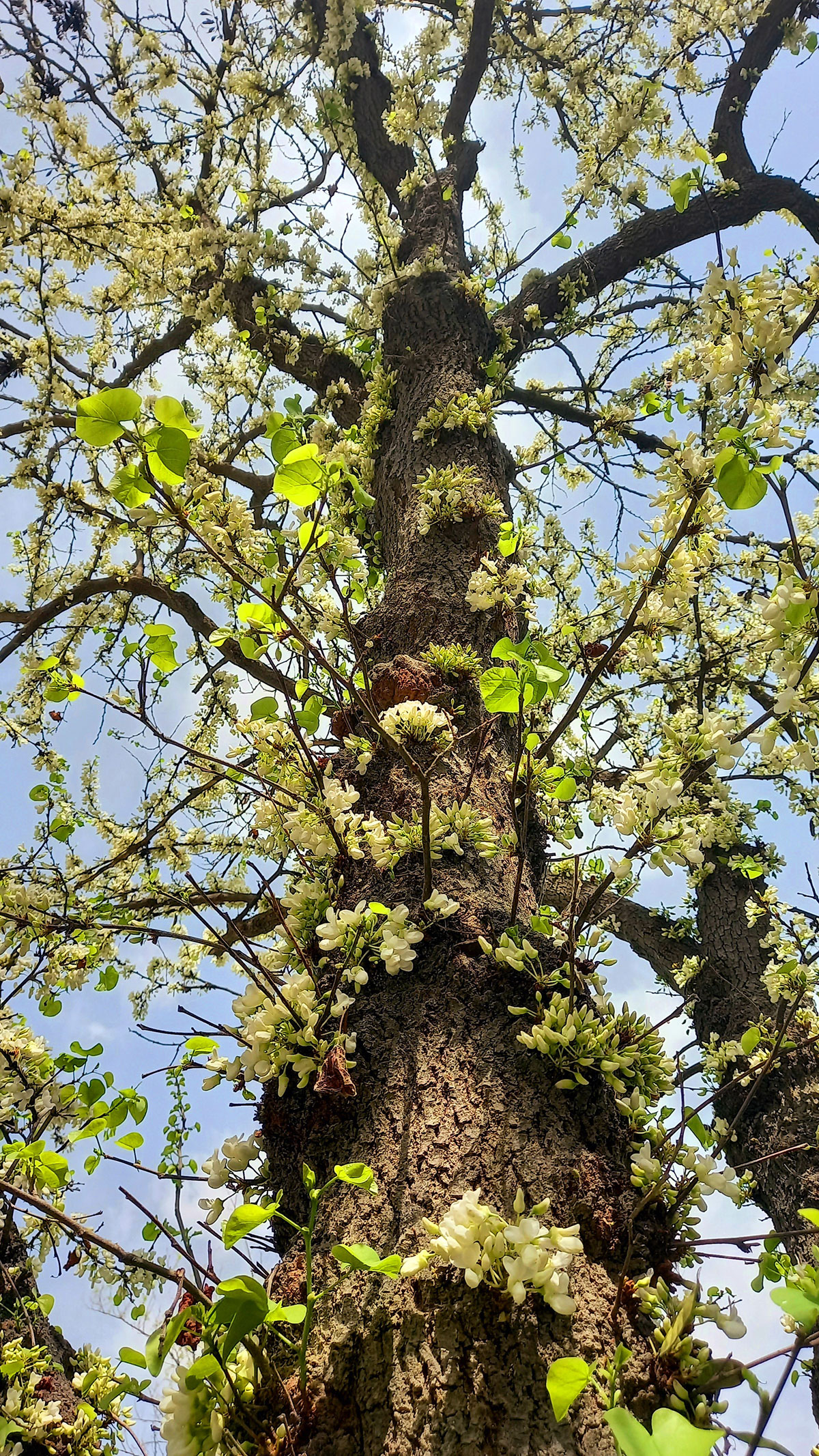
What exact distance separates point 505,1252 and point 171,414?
118 centimetres

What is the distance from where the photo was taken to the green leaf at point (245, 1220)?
80 cm

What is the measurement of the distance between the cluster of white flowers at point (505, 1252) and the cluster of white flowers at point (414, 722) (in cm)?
95

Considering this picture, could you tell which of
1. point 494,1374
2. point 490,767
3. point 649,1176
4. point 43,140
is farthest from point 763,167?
point 494,1374

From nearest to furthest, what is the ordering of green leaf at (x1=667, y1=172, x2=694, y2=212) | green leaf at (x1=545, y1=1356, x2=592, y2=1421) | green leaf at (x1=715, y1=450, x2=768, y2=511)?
green leaf at (x1=545, y1=1356, x2=592, y2=1421), green leaf at (x1=715, y1=450, x2=768, y2=511), green leaf at (x1=667, y1=172, x2=694, y2=212)

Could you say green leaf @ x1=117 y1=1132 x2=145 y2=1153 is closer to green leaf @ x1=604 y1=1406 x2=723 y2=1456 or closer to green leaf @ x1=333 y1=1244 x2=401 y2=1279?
green leaf @ x1=333 y1=1244 x2=401 y2=1279

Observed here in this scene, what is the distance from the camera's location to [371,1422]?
0.95 meters

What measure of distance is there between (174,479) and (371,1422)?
1251 mm

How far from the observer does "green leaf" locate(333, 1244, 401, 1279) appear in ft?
2.66

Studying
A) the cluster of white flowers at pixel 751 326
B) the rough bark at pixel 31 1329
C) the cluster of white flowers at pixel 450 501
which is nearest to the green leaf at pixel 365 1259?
the rough bark at pixel 31 1329

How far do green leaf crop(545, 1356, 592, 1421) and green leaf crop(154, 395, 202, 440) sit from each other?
113 centimetres

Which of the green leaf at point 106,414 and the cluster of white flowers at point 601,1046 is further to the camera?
the cluster of white flowers at point 601,1046

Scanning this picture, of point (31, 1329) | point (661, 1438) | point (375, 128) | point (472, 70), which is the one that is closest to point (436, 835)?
point (661, 1438)

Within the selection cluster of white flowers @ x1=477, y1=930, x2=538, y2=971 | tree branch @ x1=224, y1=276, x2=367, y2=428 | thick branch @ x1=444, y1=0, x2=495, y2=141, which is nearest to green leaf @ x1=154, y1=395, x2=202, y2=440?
cluster of white flowers @ x1=477, y1=930, x2=538, y2=971

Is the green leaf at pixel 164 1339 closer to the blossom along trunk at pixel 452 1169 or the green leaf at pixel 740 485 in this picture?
the blossom along trunk at pixel 452 1169
